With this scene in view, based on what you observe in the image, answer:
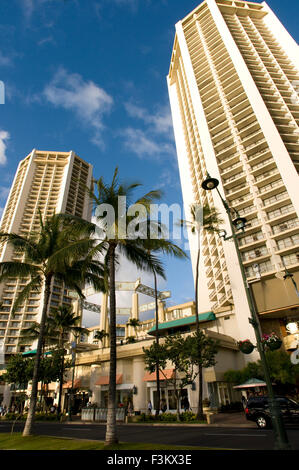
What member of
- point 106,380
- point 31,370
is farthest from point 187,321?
point 31,370

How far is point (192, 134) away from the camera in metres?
67.6

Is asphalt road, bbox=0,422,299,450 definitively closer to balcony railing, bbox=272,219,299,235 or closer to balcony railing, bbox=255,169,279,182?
balcony railing, bbox=272,219,299,235

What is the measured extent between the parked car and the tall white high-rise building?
77.1 m

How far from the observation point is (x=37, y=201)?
344ft

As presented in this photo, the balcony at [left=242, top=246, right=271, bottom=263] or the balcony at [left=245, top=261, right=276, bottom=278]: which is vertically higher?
the balcony at [left=242, top=246, right=271, bottom=263]

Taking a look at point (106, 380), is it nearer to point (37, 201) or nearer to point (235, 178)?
point (235, 178)

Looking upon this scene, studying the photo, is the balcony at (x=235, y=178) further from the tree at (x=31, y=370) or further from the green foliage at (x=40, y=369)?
the tree at (x=31, y=370)

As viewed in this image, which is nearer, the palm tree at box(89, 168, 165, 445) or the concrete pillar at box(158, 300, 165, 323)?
the palm tree at box(89, 168, 165, 445)

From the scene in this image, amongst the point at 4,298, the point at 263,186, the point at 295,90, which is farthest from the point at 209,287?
the point at 4,298

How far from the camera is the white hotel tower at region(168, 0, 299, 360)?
3922 centimetres

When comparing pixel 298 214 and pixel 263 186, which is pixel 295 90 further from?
pixel 298 214

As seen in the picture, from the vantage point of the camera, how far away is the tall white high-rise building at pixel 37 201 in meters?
82.6

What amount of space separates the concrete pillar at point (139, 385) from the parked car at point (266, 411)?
18.8 meters

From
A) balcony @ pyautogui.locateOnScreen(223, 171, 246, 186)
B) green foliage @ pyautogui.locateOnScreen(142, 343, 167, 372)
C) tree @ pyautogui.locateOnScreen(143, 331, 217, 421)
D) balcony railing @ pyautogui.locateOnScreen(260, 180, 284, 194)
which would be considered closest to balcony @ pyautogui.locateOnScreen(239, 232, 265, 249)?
balcony railing @ pyautogui.locateOnScreen(260, 180, 284, 194)
